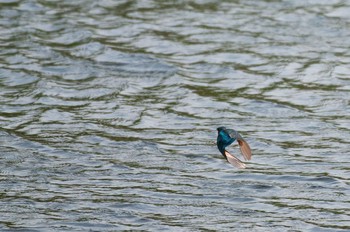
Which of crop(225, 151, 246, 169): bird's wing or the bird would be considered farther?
crop(225, 151, 246, 169): bird's wing

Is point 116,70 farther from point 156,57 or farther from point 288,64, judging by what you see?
point 288,64

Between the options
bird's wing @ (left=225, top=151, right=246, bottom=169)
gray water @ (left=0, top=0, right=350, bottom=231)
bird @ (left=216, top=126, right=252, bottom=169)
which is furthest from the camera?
bird's wing @ (left=225, top=151, right=246, bottom=169)

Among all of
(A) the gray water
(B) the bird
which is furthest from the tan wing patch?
(A) the gray water

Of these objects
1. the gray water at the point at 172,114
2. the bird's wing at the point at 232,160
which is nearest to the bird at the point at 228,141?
the bird's wing at the point at 232,160

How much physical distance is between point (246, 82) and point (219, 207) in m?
3.63

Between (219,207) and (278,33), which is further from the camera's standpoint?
(278,33)

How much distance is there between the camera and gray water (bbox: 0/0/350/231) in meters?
7.22

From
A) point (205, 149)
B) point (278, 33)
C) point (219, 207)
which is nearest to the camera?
point (219, 207)

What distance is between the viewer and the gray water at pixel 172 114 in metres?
7.22

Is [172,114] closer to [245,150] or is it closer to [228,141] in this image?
[245,150]

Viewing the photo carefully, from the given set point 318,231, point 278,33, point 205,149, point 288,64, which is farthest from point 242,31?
point 318,231

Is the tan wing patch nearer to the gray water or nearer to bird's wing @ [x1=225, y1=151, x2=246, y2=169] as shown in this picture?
bird's wing @ [x1=225, y1=151, x2=246, y2=169]

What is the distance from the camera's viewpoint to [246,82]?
35.1 ft

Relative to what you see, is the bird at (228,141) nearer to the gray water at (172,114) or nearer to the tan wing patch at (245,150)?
the tan wing patch at (245,150)
